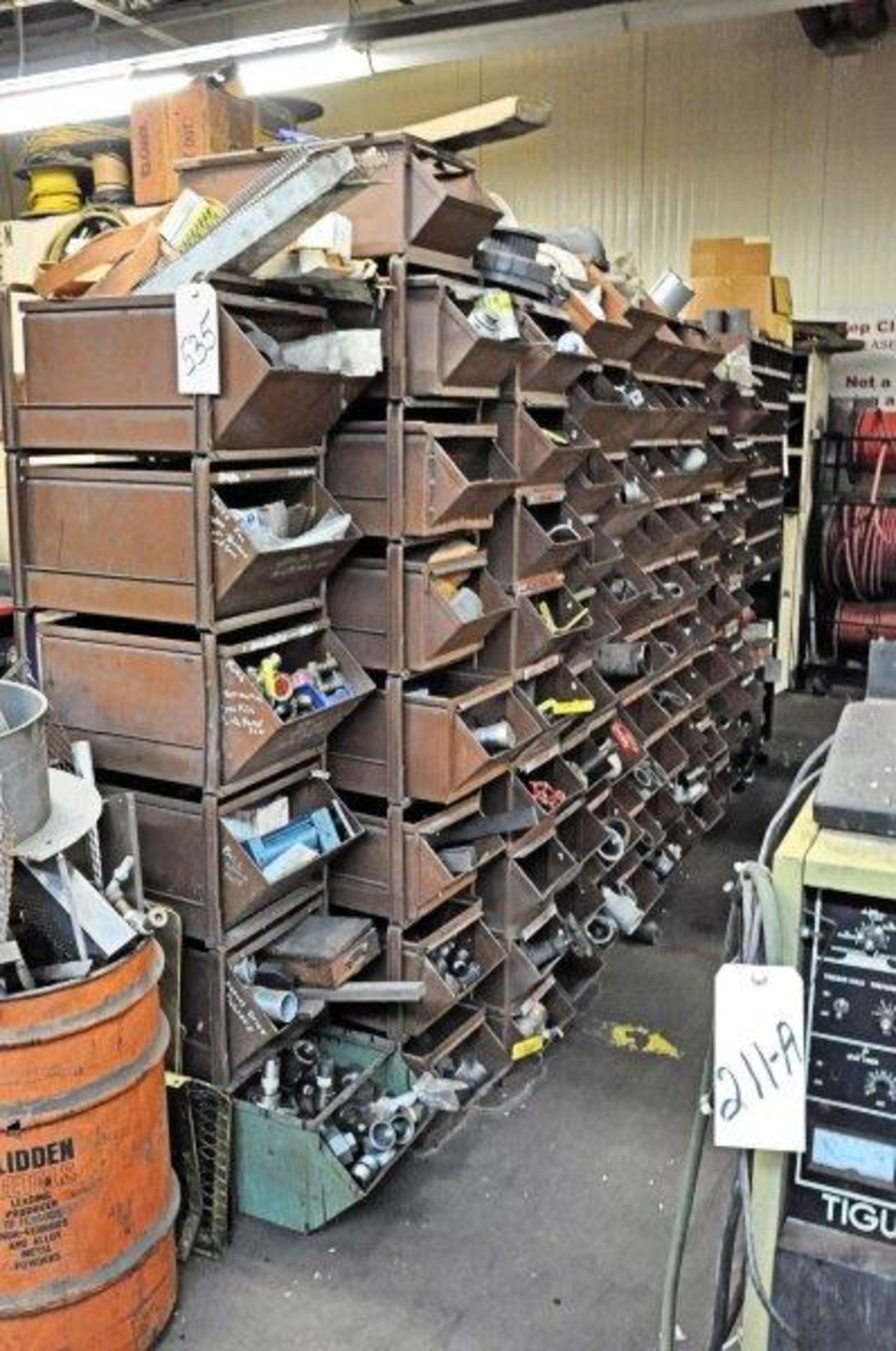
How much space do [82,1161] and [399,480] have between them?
4.58ft

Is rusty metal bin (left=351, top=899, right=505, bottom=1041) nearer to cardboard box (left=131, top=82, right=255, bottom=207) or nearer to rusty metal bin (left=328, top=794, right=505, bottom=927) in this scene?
rusty metal bin (left=328, top=794, right=505, bottom=927)

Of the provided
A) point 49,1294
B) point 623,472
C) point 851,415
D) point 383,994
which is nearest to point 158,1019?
point 49,1294

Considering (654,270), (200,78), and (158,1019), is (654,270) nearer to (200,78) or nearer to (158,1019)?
(200,78)

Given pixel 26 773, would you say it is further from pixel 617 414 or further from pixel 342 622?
pixel 617 414

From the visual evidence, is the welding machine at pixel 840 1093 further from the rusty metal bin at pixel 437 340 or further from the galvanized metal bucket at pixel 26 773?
the rusty metal bin at pixel 437 340

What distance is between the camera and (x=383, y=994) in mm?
2568

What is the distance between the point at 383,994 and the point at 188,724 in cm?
77

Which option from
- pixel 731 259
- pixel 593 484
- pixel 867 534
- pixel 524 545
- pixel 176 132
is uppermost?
pixel 176 132

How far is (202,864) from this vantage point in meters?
2.28

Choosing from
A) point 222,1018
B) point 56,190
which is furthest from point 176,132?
point 222,1018

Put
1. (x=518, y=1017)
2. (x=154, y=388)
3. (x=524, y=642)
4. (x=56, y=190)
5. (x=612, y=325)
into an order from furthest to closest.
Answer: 1. (x=56, y=190)
2. (x=612, y=325)
3. (x=518, y=1017)
4. (x=524, y=642)
5. (x=154, y=388)

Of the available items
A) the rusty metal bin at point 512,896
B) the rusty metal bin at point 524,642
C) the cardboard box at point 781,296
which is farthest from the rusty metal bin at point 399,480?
the cardboard box at point 781,296

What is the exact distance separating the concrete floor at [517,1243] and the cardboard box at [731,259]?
3950mm

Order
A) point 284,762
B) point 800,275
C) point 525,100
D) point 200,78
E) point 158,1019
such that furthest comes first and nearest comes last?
1. point 800,275
2. point 200,78
3. point 525,100
4. point 284,762
5. point 158,1019
